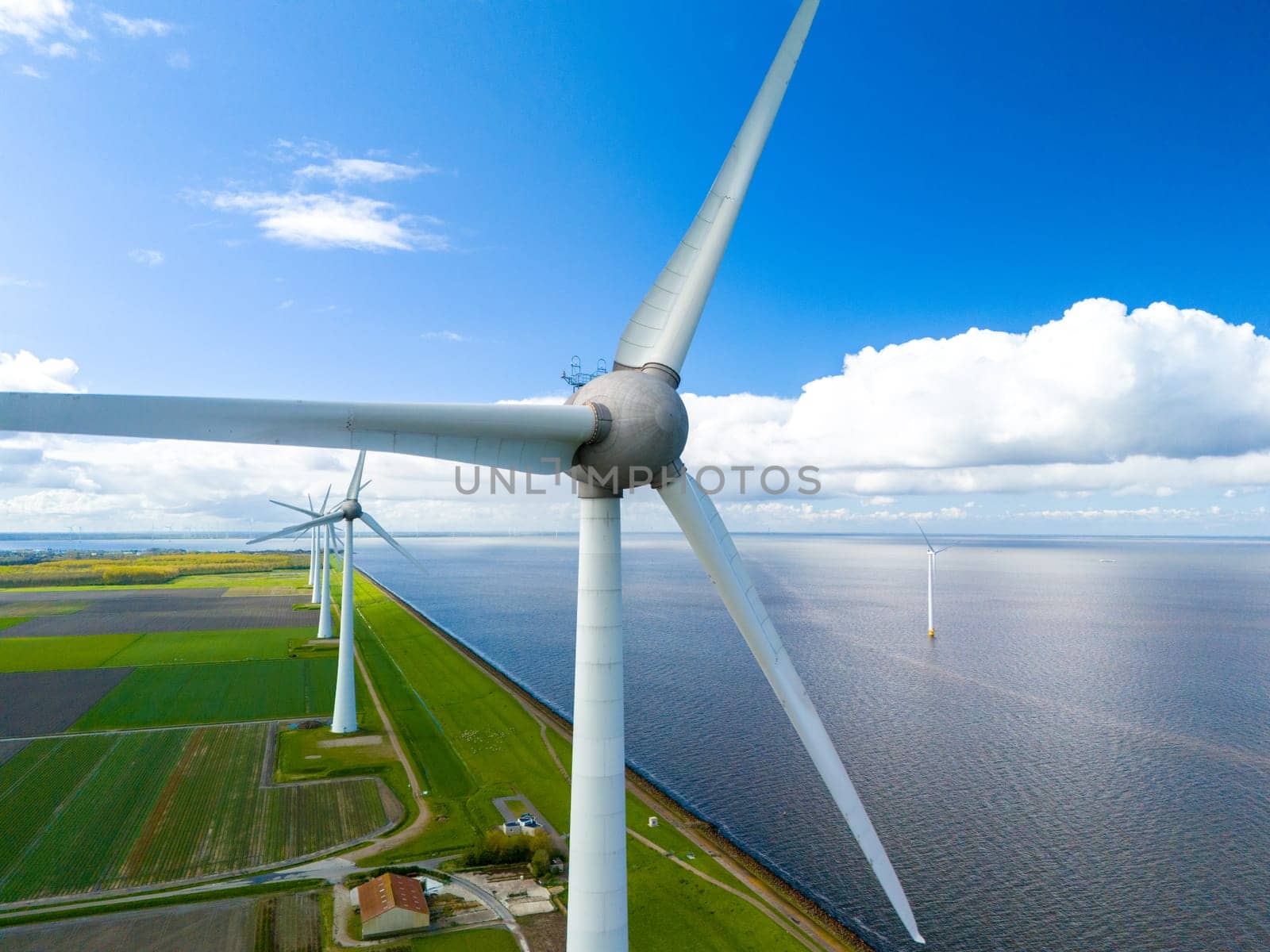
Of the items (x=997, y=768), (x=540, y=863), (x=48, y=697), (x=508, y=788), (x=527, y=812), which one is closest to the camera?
(x=540, y=863)

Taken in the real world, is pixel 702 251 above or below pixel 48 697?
above

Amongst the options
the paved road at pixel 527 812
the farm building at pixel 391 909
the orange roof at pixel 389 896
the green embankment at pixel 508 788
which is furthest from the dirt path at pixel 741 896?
the farm building at pixel 391 909

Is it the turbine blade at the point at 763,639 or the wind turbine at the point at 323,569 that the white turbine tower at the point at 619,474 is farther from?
the wind turbine at the point at 323,569

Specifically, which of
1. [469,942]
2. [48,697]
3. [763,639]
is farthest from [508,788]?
[48,697]

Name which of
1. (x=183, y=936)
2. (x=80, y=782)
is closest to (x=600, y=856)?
(x=183, y=936)

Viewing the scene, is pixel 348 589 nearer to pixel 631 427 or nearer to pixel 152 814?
pixel 152 814

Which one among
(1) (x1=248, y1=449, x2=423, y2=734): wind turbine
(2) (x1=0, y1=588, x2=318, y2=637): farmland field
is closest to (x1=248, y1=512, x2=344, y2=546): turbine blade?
(1) (x1=248, y1=449, x2=423, y2=734): wind turbine
